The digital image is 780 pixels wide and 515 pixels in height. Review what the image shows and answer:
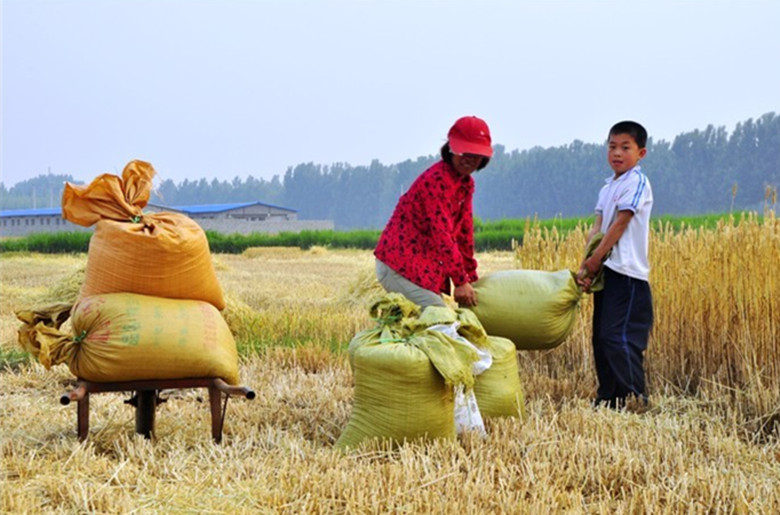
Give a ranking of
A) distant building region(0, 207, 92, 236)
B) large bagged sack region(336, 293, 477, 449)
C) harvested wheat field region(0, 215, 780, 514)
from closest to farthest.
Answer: harvested wheat field region(0, 215, 780, 514) → large bagged sack region(336, 293, 477, 449) → distant building region(0, 207, 92, 236)

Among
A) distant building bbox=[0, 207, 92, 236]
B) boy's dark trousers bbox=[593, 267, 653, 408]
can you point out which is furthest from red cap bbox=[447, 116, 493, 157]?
distant building bbox=[0, 207, 92, 236]

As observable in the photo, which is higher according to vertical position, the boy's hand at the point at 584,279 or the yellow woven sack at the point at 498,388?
the boy's hand at the point at 584,279

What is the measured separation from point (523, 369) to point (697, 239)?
4.53 ft

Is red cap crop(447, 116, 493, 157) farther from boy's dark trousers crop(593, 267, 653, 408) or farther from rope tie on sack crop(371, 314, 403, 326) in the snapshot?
boy's dark trousers crop(593, 267, 653, 408)

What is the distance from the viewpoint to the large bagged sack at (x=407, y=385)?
12.1 feet

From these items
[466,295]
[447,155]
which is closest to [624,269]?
[466,295]

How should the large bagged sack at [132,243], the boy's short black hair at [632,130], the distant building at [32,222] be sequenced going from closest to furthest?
the large bagged sack at [132,243] → the boy's short black hair at [632,130] → the distant building at [32,222]

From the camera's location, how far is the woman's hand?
4496 mm

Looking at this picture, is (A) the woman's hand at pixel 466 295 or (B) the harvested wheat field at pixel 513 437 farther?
(A) the woman's hand at pixel 466 295

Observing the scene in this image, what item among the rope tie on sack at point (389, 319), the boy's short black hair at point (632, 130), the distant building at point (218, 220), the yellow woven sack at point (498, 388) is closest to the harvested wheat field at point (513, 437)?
the yellow woven sack at point (498, 388)

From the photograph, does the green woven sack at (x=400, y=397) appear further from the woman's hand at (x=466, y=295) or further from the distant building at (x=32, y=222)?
the distant building at (x=32, y=222)

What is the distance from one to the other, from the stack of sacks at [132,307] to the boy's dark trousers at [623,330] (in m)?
1.99

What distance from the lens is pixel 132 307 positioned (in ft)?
12.5

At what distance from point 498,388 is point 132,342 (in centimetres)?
→ 170
